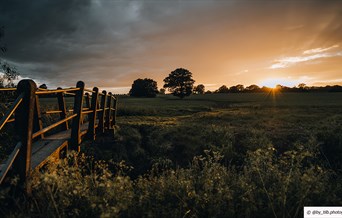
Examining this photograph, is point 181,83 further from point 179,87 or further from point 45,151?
point 45,151

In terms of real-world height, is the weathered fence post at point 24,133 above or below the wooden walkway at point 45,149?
above

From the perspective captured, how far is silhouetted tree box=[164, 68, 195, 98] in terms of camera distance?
69238 mm

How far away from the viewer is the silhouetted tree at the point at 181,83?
69238 millimetres

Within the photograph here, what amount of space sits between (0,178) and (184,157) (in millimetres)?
11025

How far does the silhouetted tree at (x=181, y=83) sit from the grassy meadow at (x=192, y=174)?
42.6m

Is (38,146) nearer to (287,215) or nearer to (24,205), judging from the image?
(24,205)

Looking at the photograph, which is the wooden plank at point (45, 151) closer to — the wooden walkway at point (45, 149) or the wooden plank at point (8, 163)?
the wooden walkway at point (45, 149)

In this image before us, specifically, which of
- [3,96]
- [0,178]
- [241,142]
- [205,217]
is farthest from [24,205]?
[241,142]

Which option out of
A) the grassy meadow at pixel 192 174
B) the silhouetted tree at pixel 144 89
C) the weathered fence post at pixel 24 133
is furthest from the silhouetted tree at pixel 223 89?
the weathered fence post at pixel 24 133

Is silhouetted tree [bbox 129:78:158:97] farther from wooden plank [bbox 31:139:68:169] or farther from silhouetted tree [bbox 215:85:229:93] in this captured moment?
wooden plank [bbox 31:139:68:169]

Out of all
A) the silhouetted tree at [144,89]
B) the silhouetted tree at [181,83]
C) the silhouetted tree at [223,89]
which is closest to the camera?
the silhouetted tree at [181,83]

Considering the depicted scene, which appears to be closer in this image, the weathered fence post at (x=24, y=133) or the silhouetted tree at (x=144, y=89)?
the weathered fence post at (x=24, y=133)

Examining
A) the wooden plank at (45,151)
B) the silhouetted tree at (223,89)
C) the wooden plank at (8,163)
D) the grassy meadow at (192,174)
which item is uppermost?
the silhouetted tree at (223,89)

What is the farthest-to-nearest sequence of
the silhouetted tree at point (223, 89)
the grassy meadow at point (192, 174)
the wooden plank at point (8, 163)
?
the silhouetted tree at point (223, 89) < the grassy meadow at point (192, 174) < the wooden plank at point (8, 163)
